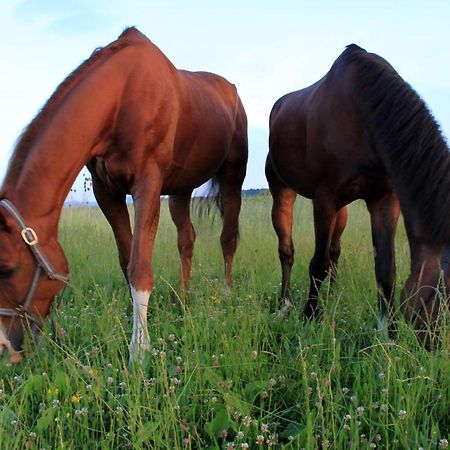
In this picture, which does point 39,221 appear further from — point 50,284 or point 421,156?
point 421,156

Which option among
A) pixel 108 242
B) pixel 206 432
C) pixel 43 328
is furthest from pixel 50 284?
pixel 108 242

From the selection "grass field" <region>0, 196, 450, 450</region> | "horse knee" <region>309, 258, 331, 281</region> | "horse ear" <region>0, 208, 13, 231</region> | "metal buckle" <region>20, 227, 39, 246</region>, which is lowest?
"grass field" <region>0, 196, 450, 450</region>

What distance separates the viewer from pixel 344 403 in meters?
2.38

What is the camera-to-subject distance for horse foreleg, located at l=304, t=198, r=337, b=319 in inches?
171

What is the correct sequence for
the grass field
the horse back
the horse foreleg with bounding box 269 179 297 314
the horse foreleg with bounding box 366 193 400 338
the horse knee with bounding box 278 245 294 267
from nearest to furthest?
1. the grass field
2. the horse back
3. the horse foreleg with bounding box 366 193 400 338
4. the horse foreleg with bounding box 269 179 297 314
5. the horse knee with bounding box 278 245 294 267

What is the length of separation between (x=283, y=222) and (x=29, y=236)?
3605 mm

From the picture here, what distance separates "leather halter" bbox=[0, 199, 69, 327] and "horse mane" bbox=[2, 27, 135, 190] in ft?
0.77

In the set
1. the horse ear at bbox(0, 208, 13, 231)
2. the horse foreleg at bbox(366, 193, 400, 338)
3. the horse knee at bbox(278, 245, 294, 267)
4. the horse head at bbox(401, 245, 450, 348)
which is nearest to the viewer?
the horse head at bbox(401, 245, 450, 348)

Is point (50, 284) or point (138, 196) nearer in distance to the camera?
point (50, 284)

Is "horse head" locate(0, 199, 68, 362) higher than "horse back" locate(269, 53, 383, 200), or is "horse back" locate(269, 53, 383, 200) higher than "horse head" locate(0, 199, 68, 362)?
"horse back" locate(269, 53, 383, 200)

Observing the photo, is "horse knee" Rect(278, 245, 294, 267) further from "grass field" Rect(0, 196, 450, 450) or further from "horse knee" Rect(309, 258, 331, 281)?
"grass field" Rect(0, 196, 450, 450)

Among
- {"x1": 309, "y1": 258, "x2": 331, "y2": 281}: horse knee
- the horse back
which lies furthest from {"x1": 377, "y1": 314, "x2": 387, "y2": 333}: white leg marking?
the horse back

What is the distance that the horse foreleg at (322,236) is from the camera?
4344 millimetres

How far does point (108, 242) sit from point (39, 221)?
15.7 feet
